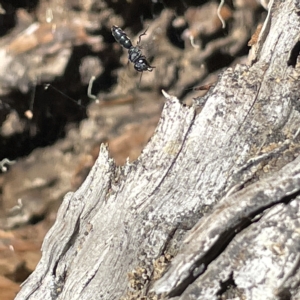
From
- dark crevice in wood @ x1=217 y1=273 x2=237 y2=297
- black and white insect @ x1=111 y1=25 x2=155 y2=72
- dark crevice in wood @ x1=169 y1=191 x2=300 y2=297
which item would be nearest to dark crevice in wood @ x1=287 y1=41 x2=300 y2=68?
dark crevice in wood @ x1=169 y1=191 x2=300 y2=297

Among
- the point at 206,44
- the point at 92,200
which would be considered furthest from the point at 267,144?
the point at 206,44

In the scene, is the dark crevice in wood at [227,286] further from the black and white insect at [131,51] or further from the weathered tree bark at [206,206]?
the black and white insect at [131,51]

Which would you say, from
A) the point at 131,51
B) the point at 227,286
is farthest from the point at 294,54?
the point at 131,51

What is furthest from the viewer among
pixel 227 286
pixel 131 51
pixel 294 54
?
pixel 131 51

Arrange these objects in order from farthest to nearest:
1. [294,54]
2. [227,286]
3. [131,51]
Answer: [131,51] → [294,54] → [227,286]

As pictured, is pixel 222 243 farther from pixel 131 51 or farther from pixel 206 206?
pixel 131 51

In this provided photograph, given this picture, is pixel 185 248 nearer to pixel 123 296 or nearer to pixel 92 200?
pixel 123 296

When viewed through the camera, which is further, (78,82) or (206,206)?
(78,82)

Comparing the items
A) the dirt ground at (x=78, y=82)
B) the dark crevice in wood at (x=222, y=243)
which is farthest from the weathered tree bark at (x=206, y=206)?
the dirt ground at (x=78, y=82)

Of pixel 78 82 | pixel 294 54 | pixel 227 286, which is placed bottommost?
pixel 227 286

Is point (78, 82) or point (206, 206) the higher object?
point (78, 82)
